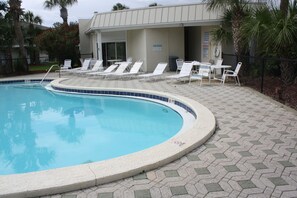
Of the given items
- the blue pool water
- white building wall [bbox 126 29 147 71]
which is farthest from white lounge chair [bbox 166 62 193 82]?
white building wall [bbox 126 29 147 71]

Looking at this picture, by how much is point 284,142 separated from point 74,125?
5.56m

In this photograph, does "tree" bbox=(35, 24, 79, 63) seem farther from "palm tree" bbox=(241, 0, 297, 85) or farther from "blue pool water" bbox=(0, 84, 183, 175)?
"palm tree" bbox=(241, 0, 297, 85)

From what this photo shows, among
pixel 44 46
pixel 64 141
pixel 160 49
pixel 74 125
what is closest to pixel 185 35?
pixel 160 49

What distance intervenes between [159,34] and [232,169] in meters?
14.2

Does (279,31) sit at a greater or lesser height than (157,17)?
lesser

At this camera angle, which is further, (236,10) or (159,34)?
(159,34)

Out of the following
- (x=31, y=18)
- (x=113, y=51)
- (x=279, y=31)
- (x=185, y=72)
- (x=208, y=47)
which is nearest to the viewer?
(x=279, y=31)

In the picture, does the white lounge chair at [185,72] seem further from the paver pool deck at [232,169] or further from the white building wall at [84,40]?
the white building wall at [84,40]

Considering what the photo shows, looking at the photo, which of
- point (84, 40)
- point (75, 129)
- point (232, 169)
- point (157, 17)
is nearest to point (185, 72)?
point (157, 17)

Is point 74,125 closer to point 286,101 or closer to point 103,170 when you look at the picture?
point 103,170

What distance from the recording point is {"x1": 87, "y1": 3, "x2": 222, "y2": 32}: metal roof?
49.0ft

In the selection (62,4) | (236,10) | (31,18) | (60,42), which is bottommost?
(60,42)

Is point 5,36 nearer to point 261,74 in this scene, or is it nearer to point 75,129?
point 75,129

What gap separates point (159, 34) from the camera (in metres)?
17.1
